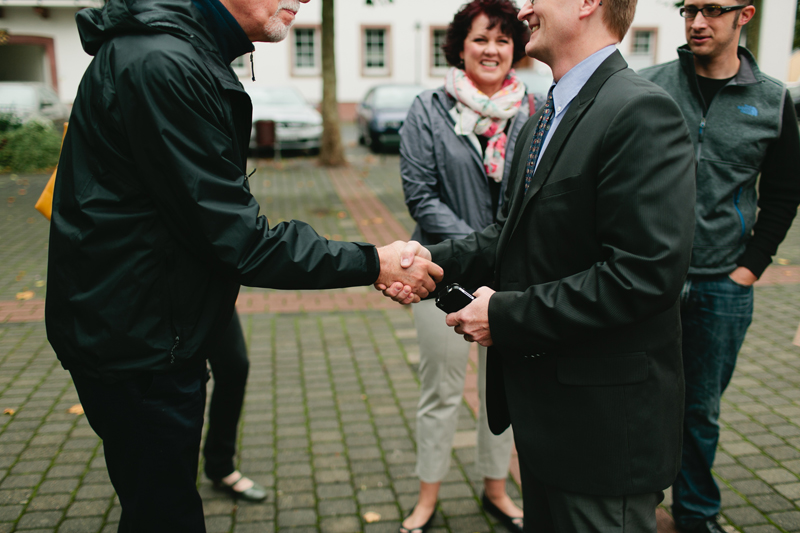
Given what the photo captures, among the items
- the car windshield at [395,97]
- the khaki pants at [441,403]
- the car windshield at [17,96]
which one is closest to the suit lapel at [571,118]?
the khaki pants at [441,403]

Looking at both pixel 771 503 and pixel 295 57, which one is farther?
pixel 295 57

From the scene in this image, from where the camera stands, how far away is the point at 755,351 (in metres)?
5.15

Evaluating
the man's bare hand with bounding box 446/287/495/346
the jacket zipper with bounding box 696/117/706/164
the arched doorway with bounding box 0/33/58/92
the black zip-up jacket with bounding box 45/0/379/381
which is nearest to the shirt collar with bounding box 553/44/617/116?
the man's bare hand with bounding box 446/287/495/346

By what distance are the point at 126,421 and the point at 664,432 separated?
5.20 ft

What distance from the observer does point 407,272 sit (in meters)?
2.44

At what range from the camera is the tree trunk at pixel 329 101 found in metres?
12.4

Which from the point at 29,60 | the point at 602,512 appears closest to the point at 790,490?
the point at 602,512

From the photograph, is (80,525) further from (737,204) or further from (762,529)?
(737,204)

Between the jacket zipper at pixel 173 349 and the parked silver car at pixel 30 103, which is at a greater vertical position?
the parked silver car at pixel 30 103

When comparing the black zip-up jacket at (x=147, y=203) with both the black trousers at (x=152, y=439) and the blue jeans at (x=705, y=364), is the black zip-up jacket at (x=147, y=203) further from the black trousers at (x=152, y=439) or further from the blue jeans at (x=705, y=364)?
the blue jeans at (x=705, y=364)

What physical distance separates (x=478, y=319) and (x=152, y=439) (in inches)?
42.0

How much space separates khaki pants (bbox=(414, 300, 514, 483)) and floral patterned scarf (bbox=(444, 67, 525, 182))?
2.35 feet

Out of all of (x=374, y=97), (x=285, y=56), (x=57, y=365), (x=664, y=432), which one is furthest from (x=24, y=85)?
(x=664, y=432)

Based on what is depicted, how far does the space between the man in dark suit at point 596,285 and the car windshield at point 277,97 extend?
15.2 m
